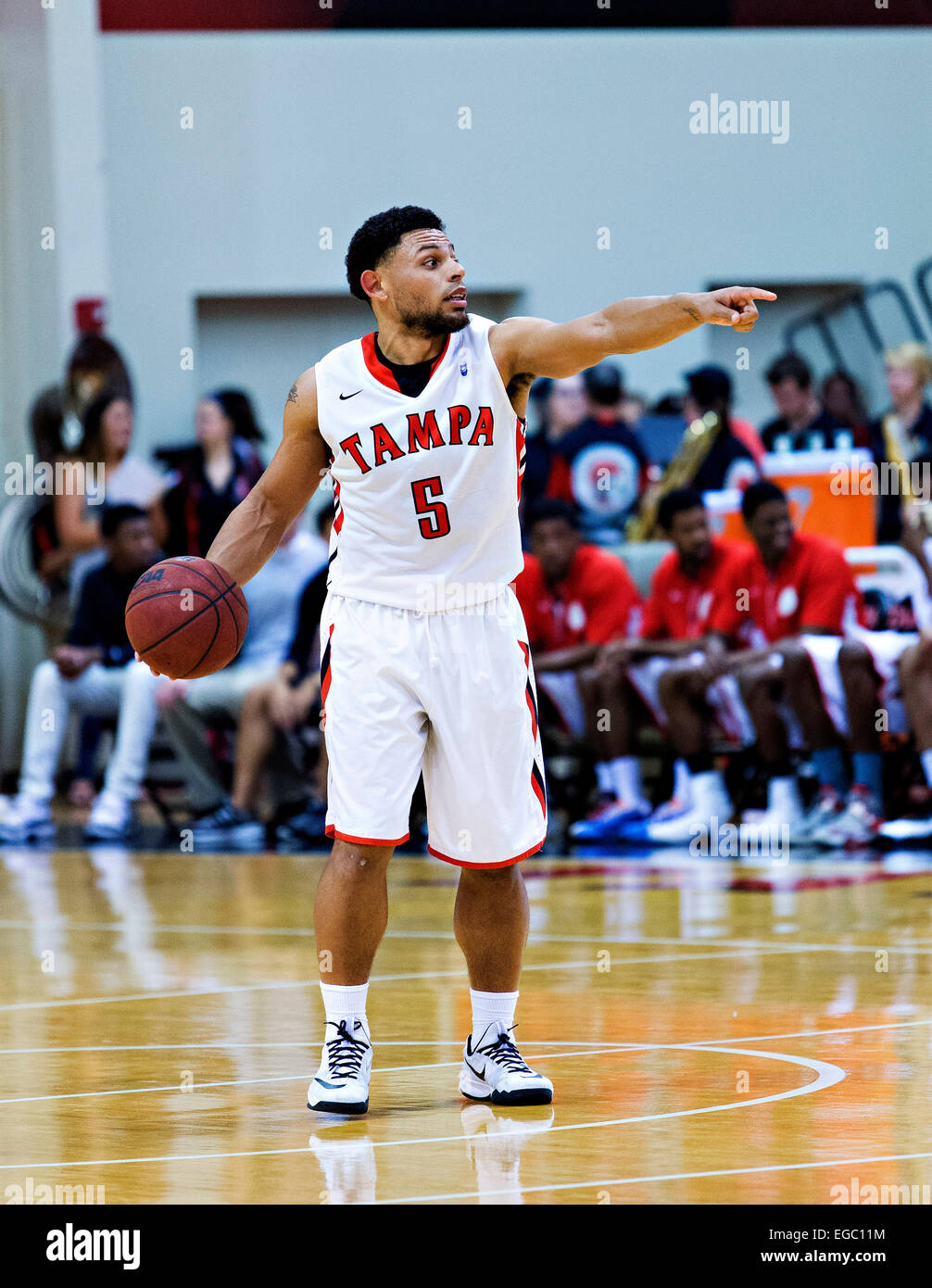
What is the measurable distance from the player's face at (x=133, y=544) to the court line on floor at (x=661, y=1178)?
760 centimetres

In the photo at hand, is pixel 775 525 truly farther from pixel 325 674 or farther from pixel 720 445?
pixel 325 674

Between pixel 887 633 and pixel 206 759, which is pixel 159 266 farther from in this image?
pixel 887 633

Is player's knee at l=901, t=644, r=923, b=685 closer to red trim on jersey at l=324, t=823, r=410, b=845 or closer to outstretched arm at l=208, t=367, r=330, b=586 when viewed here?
outstretched arm at l=208, t=367, r=330, b=586

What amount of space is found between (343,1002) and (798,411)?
7008 millimetres

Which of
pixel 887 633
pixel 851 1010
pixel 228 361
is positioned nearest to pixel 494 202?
pixel 228 361

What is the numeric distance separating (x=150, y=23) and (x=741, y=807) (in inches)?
306

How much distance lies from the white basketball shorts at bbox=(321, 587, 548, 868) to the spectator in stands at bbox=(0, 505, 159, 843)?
21.3ft

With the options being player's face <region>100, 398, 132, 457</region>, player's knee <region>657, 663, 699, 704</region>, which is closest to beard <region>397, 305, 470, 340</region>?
player's knee <region>657, 663, 699, 704</region>

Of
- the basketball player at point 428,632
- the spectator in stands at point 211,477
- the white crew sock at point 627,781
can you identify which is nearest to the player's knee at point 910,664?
the white crew sock at point 627,781

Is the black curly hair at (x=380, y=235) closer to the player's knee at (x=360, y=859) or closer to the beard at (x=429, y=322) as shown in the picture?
the beard at (x=429, y=322)

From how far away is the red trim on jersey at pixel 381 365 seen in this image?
176 inches

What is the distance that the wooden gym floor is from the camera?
3.67 m

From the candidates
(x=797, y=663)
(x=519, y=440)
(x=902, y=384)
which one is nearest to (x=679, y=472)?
(x=902, y=384)

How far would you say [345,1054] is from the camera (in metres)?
4.35
